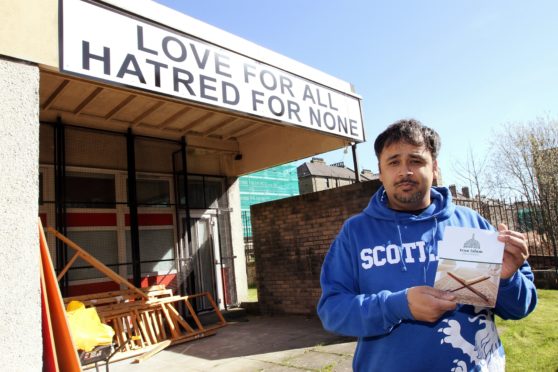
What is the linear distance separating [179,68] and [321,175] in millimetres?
44074

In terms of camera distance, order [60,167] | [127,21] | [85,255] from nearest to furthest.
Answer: [127,21], [85,255], [60,167]

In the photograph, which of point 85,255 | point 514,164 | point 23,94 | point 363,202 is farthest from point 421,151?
point 514,164

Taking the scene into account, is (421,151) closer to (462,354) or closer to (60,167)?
(462,354)

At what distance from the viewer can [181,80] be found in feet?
12.1

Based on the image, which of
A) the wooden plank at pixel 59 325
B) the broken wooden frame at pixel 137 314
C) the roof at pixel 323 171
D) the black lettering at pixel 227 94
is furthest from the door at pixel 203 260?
the roof at pixel 323 171

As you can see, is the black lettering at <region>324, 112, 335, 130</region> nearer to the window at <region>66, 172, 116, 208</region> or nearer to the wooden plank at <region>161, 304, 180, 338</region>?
the wooden plank at <region>161, 304, 180, 338</region>

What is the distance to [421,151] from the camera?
1842 millimetres

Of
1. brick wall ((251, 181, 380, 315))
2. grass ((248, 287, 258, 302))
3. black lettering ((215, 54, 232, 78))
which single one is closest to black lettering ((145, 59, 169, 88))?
black lettering ((215, 54, 232, 78))

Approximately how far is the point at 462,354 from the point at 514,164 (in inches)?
514

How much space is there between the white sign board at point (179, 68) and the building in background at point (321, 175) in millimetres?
39273

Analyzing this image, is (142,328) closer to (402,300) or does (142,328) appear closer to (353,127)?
(353,127)

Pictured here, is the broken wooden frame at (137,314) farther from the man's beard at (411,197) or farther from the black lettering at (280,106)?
the man's beard at (411,197)

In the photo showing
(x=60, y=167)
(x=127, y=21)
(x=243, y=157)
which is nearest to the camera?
(x=127, y=21)

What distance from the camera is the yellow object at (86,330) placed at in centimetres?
343
